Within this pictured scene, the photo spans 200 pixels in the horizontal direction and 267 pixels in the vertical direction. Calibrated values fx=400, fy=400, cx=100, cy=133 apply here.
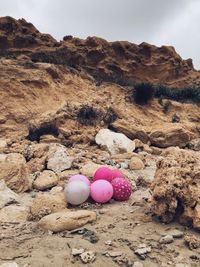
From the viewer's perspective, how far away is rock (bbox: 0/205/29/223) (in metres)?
6.43

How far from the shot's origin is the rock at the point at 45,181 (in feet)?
26.7

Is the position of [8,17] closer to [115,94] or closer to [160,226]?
[115,94]

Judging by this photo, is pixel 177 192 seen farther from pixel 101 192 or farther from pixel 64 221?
pixel 64 221

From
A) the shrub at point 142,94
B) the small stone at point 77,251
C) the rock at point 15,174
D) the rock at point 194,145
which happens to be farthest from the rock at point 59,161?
the shrub at point 142,94

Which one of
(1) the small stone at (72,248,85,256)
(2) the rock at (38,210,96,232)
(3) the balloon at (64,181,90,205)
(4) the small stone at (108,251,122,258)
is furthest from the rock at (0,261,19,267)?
(3) the balloon at (64,181,90,205)

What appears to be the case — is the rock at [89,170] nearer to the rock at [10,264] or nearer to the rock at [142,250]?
the rock at [142,250]

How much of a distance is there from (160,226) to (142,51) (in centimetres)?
1379

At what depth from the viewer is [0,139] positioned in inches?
456

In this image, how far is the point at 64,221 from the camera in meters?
5.76

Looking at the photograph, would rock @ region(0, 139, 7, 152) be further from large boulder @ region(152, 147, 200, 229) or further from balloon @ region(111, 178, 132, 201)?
large boulder @ region(152, 147, 200, 229)

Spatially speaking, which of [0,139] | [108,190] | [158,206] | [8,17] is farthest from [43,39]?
[158,206]

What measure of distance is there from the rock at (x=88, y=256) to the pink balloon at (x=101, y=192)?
6.83 ft

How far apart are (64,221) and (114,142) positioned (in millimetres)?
6067

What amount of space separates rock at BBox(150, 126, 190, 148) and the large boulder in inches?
248
